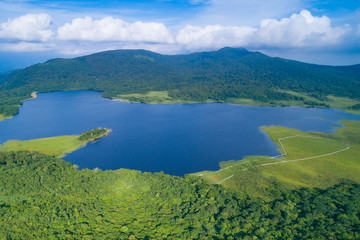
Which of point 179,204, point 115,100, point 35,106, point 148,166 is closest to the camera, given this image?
point 179,204

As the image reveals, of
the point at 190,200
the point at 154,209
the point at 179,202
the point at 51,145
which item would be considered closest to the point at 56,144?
the point at 51,145

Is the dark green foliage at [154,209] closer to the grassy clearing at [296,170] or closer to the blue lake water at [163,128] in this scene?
the grassy clearing at [296,170]

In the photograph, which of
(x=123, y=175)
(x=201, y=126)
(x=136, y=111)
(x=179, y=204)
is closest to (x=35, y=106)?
(x=136, y=111)

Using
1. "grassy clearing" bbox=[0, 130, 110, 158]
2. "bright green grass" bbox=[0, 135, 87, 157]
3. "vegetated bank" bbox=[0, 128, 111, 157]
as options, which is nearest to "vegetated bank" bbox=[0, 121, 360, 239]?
"grassy clearing" bbox=[0, 130, 110, 158]

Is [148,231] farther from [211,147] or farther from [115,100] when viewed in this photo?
[115,100]

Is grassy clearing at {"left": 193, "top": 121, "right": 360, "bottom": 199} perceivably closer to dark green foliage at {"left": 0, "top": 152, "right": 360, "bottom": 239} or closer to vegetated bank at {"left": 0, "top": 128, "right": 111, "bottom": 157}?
dark green foliage at {"left": 0, "top": 152, "right": 360, "bottom": 239}

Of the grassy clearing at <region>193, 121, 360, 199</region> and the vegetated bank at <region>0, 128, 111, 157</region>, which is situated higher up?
the grassy clearing at <region>193, 121, 360, 199</region>

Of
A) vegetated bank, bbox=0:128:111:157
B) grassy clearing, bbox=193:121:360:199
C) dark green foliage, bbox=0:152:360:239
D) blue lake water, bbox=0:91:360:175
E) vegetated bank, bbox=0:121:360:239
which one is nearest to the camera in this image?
dark green foliage, bbox=0:152:360:239
